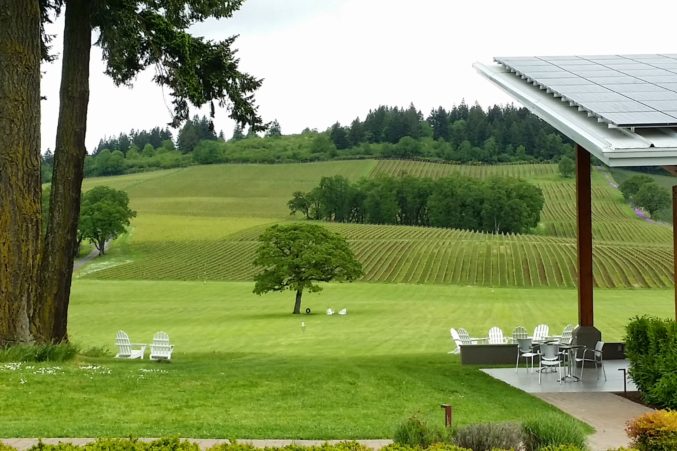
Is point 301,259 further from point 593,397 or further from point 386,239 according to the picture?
point 593,397

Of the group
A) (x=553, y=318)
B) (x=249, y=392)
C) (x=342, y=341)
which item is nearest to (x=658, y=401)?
(x=249, y=392)

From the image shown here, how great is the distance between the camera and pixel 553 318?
38.8 meters

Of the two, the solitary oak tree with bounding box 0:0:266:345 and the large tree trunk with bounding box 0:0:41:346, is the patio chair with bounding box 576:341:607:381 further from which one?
the large tree trunk with bounding box 0:0:41:346

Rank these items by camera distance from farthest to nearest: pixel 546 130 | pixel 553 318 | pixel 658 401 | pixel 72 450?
pixel 546 130 < pixel 553 318 < pixel 658 401 < pixel 72 450

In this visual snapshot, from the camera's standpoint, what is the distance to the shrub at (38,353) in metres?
12.7

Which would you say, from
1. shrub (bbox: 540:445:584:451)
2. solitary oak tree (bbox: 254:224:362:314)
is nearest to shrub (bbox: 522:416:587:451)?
shrub (bbox: 540:445:584:451)

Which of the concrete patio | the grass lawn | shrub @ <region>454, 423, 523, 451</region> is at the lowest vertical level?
the concrete patio

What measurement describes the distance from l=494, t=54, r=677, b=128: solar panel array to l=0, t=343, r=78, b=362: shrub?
9.38 meters

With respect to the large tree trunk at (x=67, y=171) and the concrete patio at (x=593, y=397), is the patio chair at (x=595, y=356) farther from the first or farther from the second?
the large tree trunk at (x=67, y=171)

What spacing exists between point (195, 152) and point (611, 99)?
5420 inches

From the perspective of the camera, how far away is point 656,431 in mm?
5961

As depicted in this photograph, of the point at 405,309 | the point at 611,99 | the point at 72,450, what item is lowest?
the point at 405,309

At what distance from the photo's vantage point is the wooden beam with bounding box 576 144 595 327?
15.0 meters

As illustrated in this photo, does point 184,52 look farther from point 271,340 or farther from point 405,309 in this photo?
point 405,309
